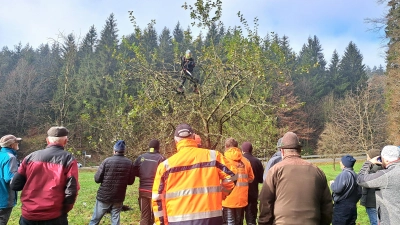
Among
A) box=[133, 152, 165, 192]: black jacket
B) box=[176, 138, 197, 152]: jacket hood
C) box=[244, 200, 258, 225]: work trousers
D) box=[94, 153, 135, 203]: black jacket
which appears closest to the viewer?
box=[176, 138, 197, 152]: jacket hood

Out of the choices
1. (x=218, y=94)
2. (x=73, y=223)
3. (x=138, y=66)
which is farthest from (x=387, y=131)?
(x=73, y=223)

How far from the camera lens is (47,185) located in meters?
3.86

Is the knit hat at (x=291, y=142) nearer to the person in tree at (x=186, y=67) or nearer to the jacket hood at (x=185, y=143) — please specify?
the jacket hood at (x=185, y=143)

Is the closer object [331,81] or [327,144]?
[327,144]

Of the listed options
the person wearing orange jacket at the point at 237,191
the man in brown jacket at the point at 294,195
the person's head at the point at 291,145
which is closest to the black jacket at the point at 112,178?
the person wearing orange jacket at the point at 237,191

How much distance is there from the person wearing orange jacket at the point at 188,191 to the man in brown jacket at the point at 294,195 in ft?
1.80

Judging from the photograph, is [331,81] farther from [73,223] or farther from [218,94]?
[73,223]

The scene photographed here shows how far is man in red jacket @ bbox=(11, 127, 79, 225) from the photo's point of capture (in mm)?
3854

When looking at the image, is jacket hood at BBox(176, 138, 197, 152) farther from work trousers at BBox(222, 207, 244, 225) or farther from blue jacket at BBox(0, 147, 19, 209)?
blue jacket at BBox(0, 147, 19, 209)

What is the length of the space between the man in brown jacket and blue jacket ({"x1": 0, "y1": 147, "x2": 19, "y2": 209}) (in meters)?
3.83

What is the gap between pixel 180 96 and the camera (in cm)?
946

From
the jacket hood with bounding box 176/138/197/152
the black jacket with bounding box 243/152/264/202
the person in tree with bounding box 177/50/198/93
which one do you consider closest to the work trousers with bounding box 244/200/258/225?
the black jacket with bounding box 243/152/264/202

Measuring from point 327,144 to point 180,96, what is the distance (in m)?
22.2

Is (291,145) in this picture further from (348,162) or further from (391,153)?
(348,162)
